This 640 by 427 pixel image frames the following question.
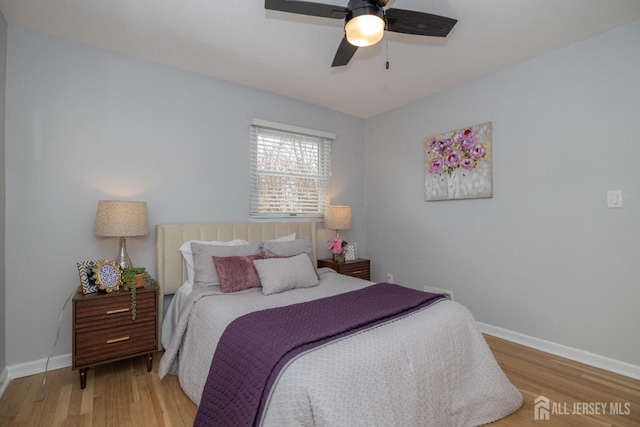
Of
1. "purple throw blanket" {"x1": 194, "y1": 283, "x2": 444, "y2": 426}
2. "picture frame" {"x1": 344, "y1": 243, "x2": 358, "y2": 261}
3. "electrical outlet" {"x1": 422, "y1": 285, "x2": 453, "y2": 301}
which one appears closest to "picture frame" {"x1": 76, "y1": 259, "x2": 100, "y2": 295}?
"purple throw blanket" {"x1": 194, "y1": 283, "x2": 444, "y2": 426}

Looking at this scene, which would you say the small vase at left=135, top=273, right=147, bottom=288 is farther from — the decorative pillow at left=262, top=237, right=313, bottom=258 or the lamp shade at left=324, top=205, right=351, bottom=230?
Answer: the lamp shade at left=324, top=205, right=351, bottom=230

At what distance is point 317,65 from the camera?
2832mm

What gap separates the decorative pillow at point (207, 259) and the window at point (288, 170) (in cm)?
73

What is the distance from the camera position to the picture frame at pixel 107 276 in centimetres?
226

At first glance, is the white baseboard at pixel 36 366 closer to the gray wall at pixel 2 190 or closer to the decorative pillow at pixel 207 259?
the gray wall at pixel 2 190

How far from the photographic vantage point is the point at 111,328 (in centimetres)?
220

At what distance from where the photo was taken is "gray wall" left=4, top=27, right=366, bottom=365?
2295mm

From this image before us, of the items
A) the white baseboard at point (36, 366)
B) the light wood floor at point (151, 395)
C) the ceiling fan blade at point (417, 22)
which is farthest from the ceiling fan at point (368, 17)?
the white baseboard at point (36, 366)

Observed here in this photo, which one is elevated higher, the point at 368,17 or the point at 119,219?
the point at 368,17

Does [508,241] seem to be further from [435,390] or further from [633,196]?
[435,390]

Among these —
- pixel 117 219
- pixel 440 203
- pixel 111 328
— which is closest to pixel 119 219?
pixel 117 219

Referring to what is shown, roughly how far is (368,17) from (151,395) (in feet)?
8.62

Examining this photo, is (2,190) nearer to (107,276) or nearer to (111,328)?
(107,276)

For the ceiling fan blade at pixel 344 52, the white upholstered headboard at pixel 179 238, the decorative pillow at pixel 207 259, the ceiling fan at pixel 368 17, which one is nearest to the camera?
the ceiling fan at pixel 368 17
